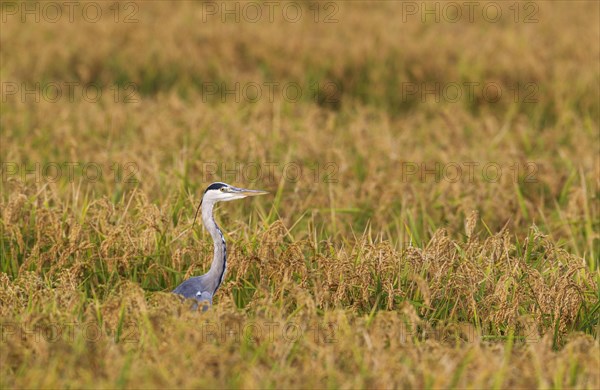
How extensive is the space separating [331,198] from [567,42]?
5733mm

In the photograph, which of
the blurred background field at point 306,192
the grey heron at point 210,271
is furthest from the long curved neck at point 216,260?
the blurred background field at point 306,192

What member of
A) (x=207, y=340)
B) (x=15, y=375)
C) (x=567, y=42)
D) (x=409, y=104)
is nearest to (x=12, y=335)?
(x=15, y=375)

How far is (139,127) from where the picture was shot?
7715 mm

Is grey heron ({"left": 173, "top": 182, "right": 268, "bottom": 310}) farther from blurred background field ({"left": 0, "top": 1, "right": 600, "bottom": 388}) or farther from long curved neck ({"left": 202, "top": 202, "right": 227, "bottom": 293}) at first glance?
blurred background field ({"left": 0, "top": 1, "right": 600, "bottom": 388})

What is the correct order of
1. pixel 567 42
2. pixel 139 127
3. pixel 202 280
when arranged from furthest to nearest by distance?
pixel 567 42 → pixel 139 127 → pixel 202 280

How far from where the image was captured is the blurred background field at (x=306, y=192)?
3.67 m

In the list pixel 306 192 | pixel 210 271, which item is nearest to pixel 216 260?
pixel 210 271

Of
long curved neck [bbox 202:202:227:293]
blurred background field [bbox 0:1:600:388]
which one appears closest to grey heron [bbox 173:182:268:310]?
long curved neck [bbox 202:202:227:293]

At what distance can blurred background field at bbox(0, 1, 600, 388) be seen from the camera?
367 centimetres

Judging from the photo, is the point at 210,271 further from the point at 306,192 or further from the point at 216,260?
the point at 306,192

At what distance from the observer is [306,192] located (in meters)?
6.33

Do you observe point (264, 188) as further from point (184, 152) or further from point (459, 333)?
Answer: point (459, 333)

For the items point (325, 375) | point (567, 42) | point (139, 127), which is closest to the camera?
point (325, 375)

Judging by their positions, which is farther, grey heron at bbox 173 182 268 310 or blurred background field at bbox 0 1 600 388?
grey heron at bbox 173 182 268 310
